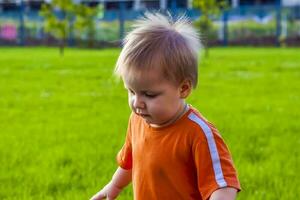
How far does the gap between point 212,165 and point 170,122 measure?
0.29 meters

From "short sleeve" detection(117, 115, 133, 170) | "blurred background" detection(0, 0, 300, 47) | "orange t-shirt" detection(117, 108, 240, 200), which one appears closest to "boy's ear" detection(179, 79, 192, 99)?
"orange t-shirt" detection(117, 108, 240, 200)

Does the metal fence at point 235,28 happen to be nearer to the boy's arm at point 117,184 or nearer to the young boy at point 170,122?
the boy's arm at point 117,184

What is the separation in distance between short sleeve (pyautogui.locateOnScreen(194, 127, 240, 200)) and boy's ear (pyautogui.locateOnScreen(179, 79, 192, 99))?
19 cm

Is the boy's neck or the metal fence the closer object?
the boy's neck

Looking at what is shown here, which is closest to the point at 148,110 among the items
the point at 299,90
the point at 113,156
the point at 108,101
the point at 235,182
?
the point at 235,182

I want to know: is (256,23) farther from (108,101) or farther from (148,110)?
(148,110)

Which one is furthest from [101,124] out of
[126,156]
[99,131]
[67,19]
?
[67,19]

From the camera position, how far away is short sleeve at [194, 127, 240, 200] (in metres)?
2.92

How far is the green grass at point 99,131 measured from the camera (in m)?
5.51

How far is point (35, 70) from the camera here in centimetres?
1889

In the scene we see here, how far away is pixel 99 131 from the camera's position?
8125mm

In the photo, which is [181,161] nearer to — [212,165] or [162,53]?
[212,165]

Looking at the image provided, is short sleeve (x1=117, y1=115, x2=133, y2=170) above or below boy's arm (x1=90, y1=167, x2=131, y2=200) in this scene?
above

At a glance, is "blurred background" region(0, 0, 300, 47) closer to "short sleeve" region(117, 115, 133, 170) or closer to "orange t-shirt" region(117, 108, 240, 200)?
"short sleeve" region(117, 115, 133, 170)
